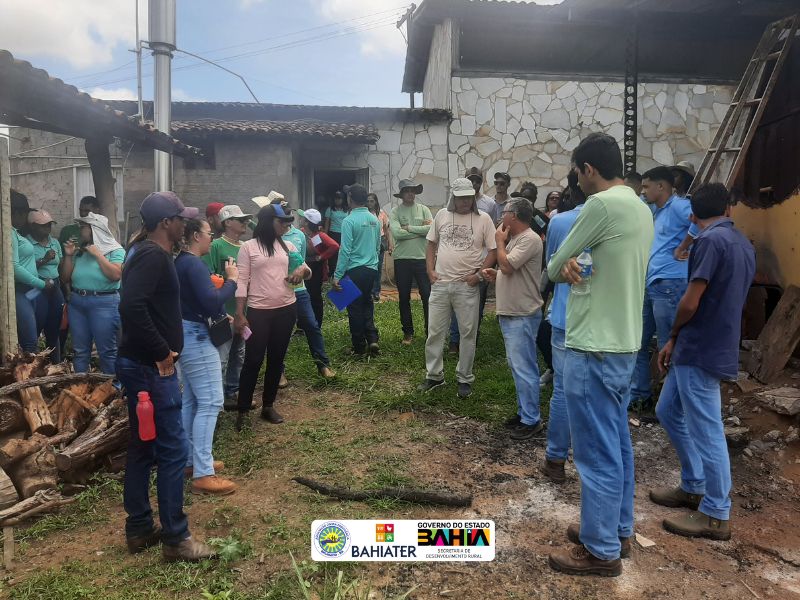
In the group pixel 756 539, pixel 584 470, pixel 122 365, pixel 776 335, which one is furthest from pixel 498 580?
pixel 776 335

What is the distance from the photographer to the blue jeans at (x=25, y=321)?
17.1 feet

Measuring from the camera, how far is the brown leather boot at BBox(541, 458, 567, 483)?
12.6 ft

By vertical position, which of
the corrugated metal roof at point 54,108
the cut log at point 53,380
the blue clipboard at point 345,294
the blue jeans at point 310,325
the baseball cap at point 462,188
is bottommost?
the cut log at point 53,380

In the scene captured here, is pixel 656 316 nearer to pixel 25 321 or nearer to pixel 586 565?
pixel 586 565

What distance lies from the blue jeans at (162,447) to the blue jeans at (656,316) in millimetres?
3649

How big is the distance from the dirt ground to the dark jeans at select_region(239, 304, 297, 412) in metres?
0.35

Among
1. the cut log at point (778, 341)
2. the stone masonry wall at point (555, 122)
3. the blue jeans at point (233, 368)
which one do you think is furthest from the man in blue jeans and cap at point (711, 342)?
the stone masonry wall at point (555, 122)

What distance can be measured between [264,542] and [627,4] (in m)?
8.65

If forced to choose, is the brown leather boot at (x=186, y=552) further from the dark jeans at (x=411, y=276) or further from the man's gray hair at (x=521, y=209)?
the dark jeans at (x=411, y=276)

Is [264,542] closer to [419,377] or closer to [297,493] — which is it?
[297,493]

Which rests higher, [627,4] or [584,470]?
[627,4]

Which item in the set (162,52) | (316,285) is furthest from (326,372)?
(162,52)

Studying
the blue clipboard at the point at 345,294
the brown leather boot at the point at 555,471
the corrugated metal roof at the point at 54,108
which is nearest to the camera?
the brown leather boot at the point at 555,471

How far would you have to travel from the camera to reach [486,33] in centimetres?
1216
